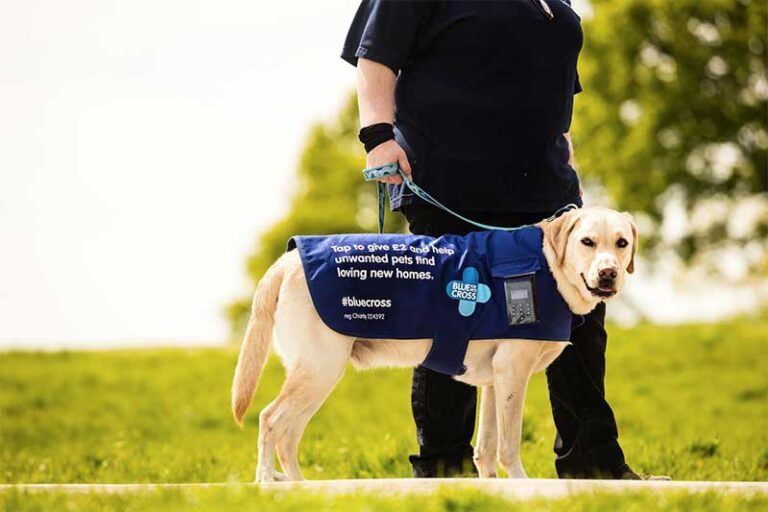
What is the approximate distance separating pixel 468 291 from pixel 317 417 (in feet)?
23.4

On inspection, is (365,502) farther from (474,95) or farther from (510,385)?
(474,95)

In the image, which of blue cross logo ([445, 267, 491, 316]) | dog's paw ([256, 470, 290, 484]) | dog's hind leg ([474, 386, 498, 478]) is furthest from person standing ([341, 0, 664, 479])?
Answer: dog's paw ([256, 470, 290, 484])

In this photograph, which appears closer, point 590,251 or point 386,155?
point 590,251

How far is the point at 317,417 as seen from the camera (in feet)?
39.5

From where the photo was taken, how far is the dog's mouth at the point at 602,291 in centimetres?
519

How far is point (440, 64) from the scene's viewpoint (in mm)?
5645

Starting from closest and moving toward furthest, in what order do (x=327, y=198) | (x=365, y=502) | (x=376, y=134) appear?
(x=365, y=502)
(x=376, y=134)
(x=327, y=198)

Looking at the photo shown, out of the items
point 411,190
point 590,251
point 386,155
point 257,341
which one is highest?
point 386,155

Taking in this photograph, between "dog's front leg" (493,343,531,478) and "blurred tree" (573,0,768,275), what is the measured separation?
19895mm

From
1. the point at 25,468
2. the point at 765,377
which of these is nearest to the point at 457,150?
the point at 25,468

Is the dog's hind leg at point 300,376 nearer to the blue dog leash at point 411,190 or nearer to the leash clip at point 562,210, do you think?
the blue dog leash at point 411,190

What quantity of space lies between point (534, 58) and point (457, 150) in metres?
0.64

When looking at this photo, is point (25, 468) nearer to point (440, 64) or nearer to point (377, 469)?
point (377, 469)

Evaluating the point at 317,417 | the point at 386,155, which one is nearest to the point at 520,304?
the point at 386,155
